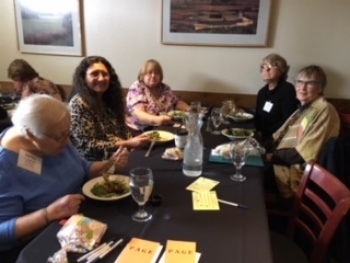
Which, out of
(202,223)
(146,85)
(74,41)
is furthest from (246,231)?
(74,41)

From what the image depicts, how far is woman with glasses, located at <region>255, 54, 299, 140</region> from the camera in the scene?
2791 millimetres

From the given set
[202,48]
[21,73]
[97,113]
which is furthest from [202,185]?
[21,73]

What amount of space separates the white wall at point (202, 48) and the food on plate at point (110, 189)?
2257mm

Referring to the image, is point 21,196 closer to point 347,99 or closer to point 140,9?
point 140,9

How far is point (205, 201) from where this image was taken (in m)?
1.21

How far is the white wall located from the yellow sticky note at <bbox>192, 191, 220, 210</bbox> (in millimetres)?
2215

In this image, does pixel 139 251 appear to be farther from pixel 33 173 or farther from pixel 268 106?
pixel 268 106

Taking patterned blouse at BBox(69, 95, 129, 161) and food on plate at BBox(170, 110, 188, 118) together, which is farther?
food on plate at BBox(170, 110, 188, 118)

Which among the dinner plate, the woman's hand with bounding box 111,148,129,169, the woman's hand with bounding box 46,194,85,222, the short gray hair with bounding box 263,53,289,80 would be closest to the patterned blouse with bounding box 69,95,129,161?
the woman's hand with bounding box 111,148,129,169

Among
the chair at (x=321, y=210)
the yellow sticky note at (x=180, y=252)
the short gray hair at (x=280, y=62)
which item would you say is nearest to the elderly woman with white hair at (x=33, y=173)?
the yellow sticky note at (x=180, y=252)

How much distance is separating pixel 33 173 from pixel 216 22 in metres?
2.52

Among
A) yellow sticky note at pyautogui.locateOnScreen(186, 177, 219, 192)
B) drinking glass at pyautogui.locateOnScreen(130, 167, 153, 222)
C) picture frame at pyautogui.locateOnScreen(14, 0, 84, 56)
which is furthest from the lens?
picture frame at pyautogui.locateOnScreen(14, 0, 84, 56)

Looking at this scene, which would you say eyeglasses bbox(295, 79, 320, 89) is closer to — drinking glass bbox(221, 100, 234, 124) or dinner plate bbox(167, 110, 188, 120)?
drinking glass bbox(221, 100, 234, 124)

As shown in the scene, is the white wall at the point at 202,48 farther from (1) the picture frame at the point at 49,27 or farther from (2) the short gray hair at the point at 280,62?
(2) the short gray hair at the point at 280,62
